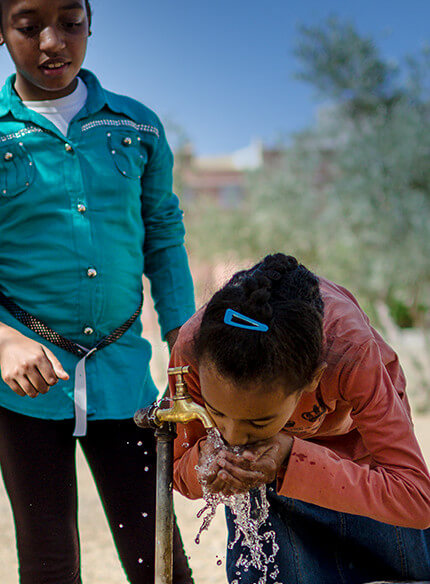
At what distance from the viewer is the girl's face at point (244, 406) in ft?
4.67

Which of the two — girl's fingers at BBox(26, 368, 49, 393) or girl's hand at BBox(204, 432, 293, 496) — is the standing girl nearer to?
girl's fingers at BBox(26, 368, 49, 393)

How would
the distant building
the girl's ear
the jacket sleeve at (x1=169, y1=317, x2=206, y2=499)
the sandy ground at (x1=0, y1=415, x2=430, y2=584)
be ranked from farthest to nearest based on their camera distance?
the distant building
the sandy ground at (x1=0, y1=415, x2=430, y2=584)
the jacket sleeve at (x1=169, y1=317, x2=206, y2=499)
the girl's ear

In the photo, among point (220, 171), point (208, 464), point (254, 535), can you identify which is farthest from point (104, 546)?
point (220, 171)

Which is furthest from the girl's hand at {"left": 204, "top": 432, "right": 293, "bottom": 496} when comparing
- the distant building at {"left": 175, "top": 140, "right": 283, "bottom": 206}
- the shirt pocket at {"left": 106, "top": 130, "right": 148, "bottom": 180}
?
the distant building at {"left": 175, "top": 140, "right": 283, "bottom": 206}

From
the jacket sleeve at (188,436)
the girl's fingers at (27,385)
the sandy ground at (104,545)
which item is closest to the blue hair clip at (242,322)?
the jacket sleeve at (188,436)

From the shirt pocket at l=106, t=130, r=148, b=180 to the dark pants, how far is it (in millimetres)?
691

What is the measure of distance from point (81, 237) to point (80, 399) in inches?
16.8

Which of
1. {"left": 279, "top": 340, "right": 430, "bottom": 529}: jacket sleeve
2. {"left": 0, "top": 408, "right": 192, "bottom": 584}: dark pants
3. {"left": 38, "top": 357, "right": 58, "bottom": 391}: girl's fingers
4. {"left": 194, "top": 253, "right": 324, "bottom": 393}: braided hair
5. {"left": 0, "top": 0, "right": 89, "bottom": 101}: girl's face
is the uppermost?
{"left": 0, "top": 0, "right": 89, "bottom": 101}: girl's face

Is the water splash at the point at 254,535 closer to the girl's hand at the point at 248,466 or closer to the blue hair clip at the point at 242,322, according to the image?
the girl's hand at the point at 248,466

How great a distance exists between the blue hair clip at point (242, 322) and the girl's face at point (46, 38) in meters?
0.80

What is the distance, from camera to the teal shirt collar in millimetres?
1765

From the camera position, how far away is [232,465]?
1464 millimetres

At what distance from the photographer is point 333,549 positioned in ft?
6.38

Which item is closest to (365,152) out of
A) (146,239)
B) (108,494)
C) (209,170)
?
(146,239)
